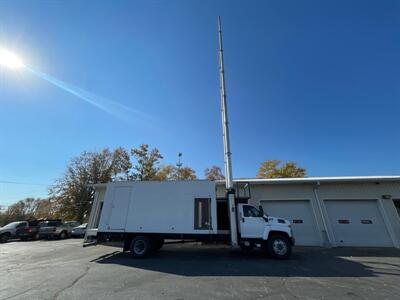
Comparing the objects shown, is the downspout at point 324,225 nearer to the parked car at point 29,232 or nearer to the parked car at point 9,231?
the parked car at point 29,232

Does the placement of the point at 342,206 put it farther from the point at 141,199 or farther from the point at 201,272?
the point at 141,199

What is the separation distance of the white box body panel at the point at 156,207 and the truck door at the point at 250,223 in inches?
45.7

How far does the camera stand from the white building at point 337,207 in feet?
40.4

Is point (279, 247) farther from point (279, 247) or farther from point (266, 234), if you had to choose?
point (266, 234)

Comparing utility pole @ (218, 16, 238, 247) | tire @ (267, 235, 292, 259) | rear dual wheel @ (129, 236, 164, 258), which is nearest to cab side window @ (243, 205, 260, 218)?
utility pole @ (218, 16, 238, 247)

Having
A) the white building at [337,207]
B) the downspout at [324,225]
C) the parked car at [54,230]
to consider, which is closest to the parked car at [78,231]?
the parked car at [54,230]

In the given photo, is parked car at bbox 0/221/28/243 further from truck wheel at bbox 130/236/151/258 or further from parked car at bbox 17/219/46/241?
truck wheel at bbox 130/236/151/258

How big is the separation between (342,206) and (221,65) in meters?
11.3

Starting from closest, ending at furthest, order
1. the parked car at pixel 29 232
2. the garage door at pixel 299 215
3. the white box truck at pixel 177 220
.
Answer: the white box truck at pixel 177 220, the garage door at pixel 299 215, the parked car at pixel 29 232

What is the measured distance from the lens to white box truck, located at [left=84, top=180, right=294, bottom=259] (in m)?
8.82

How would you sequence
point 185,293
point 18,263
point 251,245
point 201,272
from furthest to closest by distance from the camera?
point 251,245 < point 18,263 < point 201,272 < point 185,293


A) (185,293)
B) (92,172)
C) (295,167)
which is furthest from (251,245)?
(92,172)

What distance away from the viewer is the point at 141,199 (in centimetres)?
950

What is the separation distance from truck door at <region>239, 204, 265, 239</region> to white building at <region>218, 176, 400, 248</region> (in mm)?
3628
